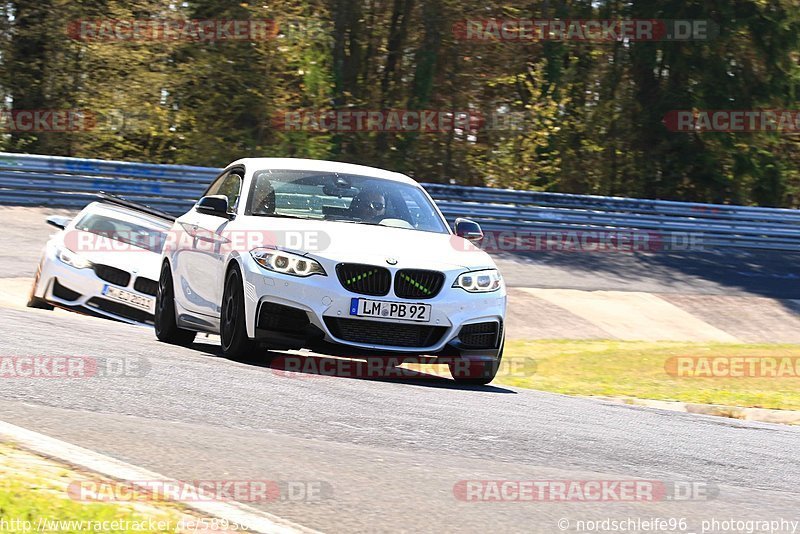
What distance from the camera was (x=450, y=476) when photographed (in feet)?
18.6

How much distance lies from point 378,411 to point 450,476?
5.76ft

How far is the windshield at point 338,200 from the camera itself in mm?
10039

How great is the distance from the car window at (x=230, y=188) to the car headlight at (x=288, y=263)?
1.15 m

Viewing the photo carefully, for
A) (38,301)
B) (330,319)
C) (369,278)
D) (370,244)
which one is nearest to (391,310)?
(369,278)

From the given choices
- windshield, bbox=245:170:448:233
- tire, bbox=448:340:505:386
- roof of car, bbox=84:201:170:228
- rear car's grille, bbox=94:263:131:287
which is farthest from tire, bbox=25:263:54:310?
tire, bbox=448:340:505:386

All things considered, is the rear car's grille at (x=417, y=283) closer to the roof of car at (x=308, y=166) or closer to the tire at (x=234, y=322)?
the tire at (x=234, y=322)

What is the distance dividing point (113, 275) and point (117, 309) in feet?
1.28

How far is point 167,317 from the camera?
36.6 feet

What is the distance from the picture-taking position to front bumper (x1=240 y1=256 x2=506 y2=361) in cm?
901

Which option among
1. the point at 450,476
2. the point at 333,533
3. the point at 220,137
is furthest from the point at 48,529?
the point at 220,137

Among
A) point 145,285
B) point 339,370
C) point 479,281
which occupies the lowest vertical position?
point 145,285

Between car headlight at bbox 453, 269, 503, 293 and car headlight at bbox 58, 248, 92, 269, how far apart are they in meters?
6.15

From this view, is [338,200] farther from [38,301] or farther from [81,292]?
[38,301]

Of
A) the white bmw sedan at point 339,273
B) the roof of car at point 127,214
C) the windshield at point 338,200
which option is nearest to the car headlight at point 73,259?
the roof of car at point 127,214
